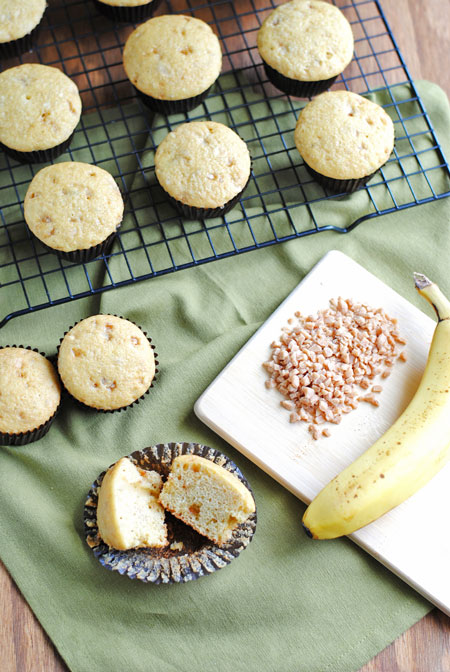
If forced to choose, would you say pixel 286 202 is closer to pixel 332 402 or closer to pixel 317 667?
pixel 332 402

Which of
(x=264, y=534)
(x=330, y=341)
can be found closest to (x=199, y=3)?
(x=330, y=341)

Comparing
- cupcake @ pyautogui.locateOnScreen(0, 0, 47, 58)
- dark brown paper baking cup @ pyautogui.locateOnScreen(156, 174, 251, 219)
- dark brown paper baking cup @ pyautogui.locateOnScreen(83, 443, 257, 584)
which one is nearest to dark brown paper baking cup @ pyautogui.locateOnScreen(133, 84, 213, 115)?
dark brown paper baking cup @ pyautogui.locateOnScreen(156, 174, 251, 219)

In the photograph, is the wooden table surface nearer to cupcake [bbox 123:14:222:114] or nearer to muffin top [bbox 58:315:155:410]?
muffin top [bbox 58:315:155:410]

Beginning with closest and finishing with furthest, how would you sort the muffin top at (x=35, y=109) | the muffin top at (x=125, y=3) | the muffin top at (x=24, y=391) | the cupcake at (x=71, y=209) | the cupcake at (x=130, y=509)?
the cupcake at (x=130, y=509), the muffin top at (x=24, y=391), the cupcake at (x=71, y=209), the muffin top at (x=35, y=109), the muffin top at (x=125, y=3)

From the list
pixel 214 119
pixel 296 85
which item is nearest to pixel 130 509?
pixel 214 119

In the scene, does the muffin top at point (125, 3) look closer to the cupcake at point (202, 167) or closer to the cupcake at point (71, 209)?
the cupcake at point (202, 167)

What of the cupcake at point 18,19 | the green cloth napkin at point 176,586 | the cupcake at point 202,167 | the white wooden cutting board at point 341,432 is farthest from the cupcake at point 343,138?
the cupcake at point 18,19
